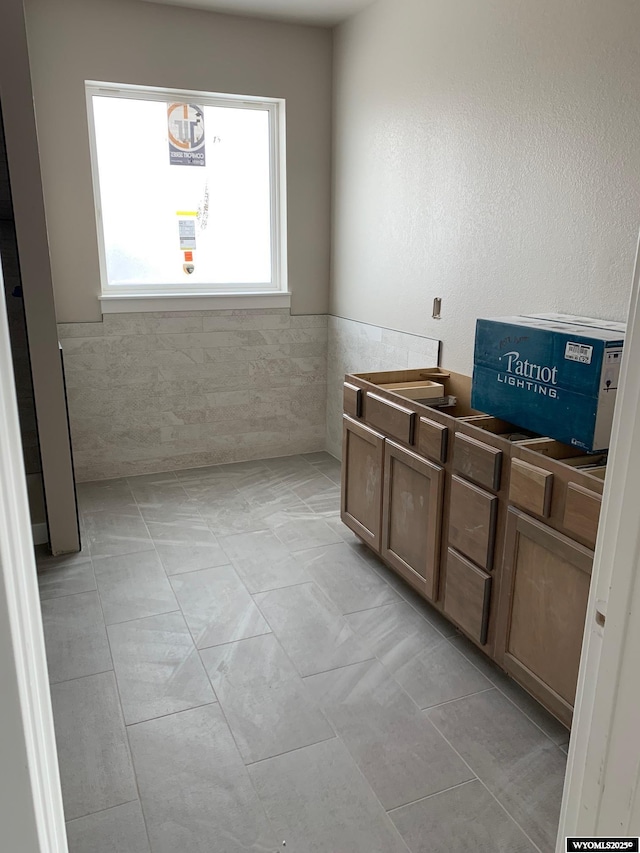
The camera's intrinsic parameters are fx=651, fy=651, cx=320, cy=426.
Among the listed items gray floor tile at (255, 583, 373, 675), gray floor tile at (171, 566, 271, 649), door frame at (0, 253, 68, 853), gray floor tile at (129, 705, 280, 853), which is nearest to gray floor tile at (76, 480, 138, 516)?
gray floor tile at (171, 566, 271, 649)

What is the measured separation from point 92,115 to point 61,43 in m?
0.38

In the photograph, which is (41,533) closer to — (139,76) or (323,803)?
(323,803)

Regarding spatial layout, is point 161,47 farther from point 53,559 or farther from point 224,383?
point 53,559

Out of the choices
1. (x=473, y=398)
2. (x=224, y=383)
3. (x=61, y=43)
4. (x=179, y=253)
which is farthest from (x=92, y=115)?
(x=473, y=398)

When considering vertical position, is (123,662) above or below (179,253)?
below

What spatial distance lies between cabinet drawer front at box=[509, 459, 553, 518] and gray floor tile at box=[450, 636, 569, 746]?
70 centimetres

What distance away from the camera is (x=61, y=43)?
3596 millimetres

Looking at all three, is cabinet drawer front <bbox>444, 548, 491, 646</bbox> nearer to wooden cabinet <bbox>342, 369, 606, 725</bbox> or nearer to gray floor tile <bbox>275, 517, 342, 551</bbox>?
wooden cabinet <bbox>342, 369, 606, 725</bbox>

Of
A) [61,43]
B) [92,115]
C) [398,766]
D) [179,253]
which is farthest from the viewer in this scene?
[179,253]

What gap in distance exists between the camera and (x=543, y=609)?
203cm

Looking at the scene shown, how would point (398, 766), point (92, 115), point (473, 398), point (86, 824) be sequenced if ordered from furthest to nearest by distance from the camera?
point (92, 115) → point (473, 398) → point (398, 766) → point (86, 824)

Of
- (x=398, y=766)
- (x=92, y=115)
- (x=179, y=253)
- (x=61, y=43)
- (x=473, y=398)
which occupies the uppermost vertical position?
(x=61, y=43)

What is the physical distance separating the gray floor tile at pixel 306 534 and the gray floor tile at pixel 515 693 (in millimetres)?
1008

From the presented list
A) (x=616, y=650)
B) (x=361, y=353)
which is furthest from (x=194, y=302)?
(x=616, y=650)
